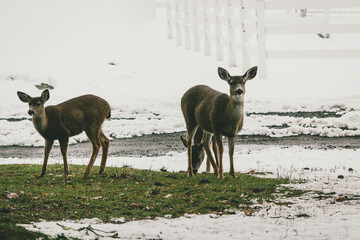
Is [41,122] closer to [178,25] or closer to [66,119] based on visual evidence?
[66,119]

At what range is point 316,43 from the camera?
3228 centimetres

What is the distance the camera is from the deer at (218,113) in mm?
10117

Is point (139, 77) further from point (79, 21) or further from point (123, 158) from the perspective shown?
point (123, 158)

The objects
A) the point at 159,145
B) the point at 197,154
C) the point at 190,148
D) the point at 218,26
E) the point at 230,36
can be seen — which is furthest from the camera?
the point at 218,26

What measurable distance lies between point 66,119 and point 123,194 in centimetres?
177

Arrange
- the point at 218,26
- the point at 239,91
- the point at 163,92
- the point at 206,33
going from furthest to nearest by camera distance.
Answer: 1. the point at 206,33
2. the point at 218,26
3. the point at 163,92
4. the point at 239,91

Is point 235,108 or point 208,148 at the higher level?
point 235,108

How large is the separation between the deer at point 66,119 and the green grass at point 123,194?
0.55m

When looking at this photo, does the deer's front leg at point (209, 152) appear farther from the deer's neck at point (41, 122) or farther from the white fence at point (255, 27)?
the white fence at point (255, 27)

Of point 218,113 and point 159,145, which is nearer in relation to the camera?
point 218,113

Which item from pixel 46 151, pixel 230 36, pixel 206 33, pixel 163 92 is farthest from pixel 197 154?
pixel 206 33

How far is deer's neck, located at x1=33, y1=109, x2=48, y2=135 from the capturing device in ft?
34.2

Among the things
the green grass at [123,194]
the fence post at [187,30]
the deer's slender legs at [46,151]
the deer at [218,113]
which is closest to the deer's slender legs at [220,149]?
the deer at [218,113]

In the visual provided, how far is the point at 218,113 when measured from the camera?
10297mm
